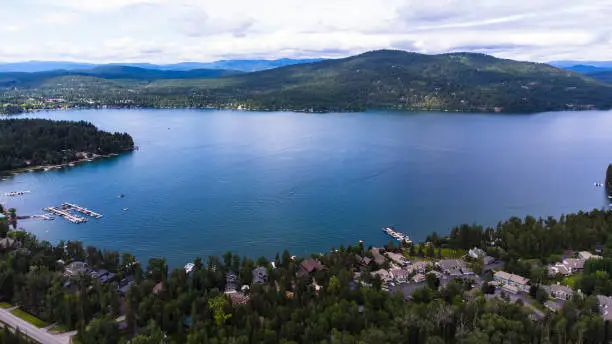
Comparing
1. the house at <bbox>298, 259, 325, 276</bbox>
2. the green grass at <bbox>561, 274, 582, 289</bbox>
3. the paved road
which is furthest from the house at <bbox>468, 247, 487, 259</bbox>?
the paved road

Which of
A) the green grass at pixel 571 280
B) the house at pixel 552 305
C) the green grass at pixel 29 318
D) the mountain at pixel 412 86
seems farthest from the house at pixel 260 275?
the mountain at pixel 412 86

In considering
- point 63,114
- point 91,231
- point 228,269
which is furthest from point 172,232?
point 63,114

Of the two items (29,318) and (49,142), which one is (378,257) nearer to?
(29,318)

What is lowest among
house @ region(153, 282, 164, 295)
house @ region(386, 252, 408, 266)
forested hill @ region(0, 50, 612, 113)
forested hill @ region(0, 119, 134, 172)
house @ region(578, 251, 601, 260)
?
house @ region(153, 282, 164, 295)

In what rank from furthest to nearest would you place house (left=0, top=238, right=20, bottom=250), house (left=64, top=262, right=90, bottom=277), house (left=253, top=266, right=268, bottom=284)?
house (left=0, top=238, right=20, bottom=250)
house (left=64, top=262, right=90, bottom=277)
house (left=253, top=266, right=268, bottom=284)

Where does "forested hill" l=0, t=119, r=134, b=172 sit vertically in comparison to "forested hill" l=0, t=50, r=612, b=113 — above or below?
below

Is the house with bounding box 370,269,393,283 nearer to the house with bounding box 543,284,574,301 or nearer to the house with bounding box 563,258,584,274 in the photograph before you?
the house with bounding box 543,284,574,301
